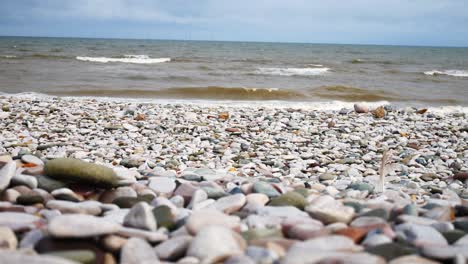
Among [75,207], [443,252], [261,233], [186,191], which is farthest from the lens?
[186,191]

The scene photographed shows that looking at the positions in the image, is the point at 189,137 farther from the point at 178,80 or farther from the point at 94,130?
the point at 178,80

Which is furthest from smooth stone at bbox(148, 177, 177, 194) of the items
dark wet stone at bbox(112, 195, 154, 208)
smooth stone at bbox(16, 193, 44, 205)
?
smooth stone at bbox(16, 193, 44, 205)

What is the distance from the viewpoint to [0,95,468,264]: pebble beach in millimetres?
1572

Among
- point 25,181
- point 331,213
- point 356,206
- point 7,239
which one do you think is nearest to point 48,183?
point 25,181

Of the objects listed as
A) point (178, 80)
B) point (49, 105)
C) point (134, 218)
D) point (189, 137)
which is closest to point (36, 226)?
point (134, 218)

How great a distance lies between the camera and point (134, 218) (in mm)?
1826

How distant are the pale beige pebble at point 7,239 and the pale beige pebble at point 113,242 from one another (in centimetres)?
38

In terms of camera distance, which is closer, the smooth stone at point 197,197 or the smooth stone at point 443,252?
the smooth stone at point 443,252

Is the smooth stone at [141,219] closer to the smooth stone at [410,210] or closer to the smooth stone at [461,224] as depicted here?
the smooth stone at [410,210]

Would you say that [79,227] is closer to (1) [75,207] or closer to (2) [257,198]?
(1) [75,207]

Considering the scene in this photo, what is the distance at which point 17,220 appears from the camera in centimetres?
182

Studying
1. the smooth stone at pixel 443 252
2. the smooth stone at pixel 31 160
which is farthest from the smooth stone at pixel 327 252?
the smooth stone at pixel 31 160

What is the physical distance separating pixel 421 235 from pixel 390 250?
0.27m

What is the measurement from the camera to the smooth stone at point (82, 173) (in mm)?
2410
